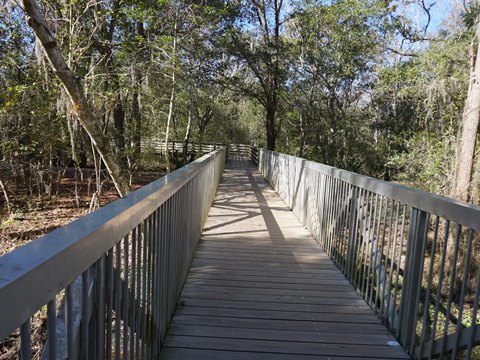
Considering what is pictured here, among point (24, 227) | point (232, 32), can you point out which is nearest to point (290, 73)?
point (232, 32)

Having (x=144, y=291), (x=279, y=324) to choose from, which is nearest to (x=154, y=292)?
(x=144, y=291)

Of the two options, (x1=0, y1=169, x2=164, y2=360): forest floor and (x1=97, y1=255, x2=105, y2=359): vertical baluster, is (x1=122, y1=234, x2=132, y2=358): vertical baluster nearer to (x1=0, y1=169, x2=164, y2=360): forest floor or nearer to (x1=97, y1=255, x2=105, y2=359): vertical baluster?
(x1=97, y1=255, x2=105, y2=359): vertical baluster

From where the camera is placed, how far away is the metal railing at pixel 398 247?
2037 mm

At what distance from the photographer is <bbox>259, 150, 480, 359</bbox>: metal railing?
2037 mm

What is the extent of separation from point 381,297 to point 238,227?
324cm

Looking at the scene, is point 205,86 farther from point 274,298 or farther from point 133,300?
point 133,300

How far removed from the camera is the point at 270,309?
3.15 m

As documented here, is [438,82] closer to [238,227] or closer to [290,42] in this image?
[238,227]

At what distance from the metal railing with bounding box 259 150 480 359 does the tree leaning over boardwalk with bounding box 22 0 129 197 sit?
280 cm

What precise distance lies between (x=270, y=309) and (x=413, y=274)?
1.18 meters

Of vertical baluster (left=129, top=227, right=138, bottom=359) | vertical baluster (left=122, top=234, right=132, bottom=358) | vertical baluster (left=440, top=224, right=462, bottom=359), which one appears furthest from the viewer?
vertical baluster (left=440, top=224, right=462, bottom=359)

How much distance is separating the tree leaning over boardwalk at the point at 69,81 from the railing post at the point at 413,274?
12.8 ft

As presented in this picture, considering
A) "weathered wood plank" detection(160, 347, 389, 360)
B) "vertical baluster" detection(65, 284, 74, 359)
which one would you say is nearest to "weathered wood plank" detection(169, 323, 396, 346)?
"weathered wood plank" detection(160, 347, 389, 360)

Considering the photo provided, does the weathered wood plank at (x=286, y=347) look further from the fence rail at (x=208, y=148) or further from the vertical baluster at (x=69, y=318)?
the fence rail at (x=208, y=148)
